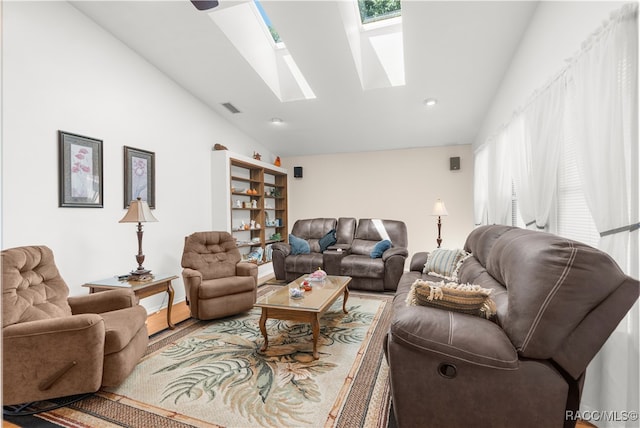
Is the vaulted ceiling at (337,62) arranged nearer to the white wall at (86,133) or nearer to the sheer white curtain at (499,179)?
the white wall at (86,133)

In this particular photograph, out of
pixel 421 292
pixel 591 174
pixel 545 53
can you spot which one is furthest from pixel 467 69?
pixel 421 292

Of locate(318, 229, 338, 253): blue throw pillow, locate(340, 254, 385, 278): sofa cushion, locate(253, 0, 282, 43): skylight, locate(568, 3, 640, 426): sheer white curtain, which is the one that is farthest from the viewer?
locate(318, 229, 338, 253): blue throw pillow

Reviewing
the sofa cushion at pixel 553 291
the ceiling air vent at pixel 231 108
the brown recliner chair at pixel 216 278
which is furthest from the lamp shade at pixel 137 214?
the sofa cushion at pixel 553 291

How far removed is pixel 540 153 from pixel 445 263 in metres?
1.34

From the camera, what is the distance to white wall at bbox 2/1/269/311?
2273 mm

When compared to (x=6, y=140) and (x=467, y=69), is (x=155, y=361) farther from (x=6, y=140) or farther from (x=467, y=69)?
(x=467, y=69)

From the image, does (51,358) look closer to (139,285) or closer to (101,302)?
(101,302)

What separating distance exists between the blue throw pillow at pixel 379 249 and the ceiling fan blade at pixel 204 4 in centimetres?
345

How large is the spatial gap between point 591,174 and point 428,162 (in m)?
3.99

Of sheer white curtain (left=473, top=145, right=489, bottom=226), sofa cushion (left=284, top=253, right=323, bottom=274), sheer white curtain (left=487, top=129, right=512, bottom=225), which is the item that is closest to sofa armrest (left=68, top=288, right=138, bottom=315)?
sofa cushion (left=284, top=253, right=323, bottom=274)

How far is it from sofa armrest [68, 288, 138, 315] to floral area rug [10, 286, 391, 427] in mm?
475

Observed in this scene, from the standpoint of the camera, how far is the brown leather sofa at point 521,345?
1.21m

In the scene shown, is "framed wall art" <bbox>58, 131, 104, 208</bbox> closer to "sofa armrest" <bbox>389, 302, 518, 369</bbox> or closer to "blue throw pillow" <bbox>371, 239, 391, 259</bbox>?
"sofa armrest" <bbox>389, 302, 518, 369</bbox>

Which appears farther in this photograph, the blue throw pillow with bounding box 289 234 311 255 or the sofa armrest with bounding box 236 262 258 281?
the blue throw pillow with bounding box 289 234 311 255
